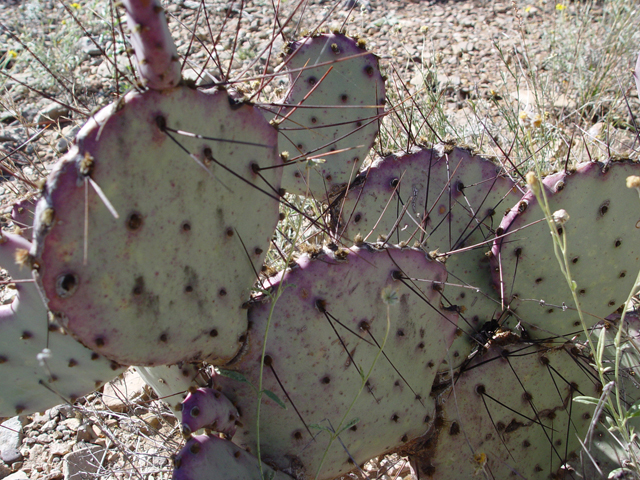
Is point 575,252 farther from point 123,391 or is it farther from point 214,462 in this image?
point 123,391

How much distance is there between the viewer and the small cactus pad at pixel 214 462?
1142mm

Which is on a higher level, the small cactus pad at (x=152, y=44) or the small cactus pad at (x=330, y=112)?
the small cactus pad at (x=330, y=112)

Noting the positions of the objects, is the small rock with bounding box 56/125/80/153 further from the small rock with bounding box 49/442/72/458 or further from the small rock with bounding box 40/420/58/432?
the small rock with bounding box 49/442/72/458

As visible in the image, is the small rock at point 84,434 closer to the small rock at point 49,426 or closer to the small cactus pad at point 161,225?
the small rock at point 49,426

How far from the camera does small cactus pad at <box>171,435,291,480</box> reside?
1.14 metres

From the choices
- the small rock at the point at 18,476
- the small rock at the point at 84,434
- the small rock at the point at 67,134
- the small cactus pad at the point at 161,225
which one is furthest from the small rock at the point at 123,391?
the small rock at the point at 67,134

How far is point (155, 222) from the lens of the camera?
1.05 m

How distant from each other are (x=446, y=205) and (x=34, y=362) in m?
1.28

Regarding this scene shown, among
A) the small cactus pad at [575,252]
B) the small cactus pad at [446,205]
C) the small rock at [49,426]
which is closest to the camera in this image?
the small cactus pad at [575,252]

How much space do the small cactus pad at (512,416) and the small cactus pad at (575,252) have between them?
116 mm

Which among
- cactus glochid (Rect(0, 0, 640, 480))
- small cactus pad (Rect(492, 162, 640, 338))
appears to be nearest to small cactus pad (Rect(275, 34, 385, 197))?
cactus glochid (Rect(0, 0, 640, 480))

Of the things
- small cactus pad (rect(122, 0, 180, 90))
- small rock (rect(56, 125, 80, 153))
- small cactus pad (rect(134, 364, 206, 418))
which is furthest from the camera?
small rock (rect(56, 125, 80, 153))

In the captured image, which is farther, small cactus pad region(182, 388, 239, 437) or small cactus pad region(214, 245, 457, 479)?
Answer: small cactus pad region(214, 245, 457, 479)

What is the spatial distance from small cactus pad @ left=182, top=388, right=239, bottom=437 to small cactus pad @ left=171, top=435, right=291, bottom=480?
0.03m
